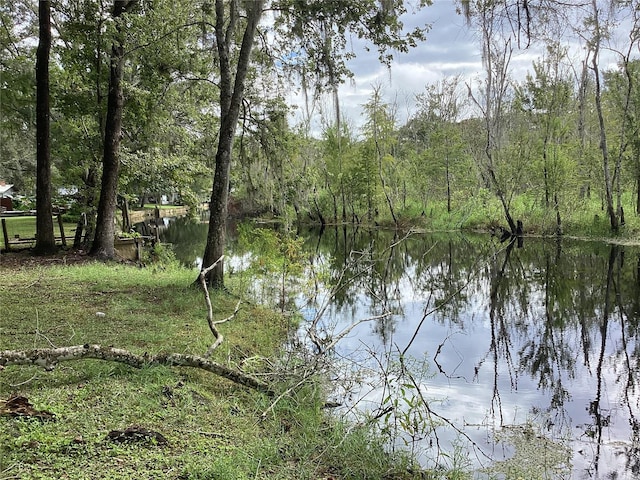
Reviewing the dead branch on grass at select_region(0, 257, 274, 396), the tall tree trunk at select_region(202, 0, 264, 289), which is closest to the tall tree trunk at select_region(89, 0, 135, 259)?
the tall tree trunk at select_region(202, 0, 264, 289)

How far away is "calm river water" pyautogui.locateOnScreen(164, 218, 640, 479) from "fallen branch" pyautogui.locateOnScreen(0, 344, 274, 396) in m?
1.21

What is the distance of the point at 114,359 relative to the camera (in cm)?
392

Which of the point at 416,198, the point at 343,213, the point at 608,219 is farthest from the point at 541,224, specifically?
the point at 343,213

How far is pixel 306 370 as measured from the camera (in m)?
4.47

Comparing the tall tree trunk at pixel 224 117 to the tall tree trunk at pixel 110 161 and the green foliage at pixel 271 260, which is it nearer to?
the green foliage at pixel 271 260

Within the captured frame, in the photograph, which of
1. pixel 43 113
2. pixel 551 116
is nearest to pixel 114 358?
pixel 43 113

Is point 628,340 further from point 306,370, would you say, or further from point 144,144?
point 144,144

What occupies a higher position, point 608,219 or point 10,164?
point 10,164

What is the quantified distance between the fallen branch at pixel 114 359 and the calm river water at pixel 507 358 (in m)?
1.21

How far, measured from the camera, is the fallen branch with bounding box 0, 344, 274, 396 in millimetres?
3500

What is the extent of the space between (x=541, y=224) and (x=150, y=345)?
68.5 ft

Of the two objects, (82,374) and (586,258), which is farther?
(586,258)

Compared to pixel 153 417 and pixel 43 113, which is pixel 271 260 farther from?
pixel 43 113

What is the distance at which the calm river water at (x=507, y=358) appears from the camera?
173 inches
